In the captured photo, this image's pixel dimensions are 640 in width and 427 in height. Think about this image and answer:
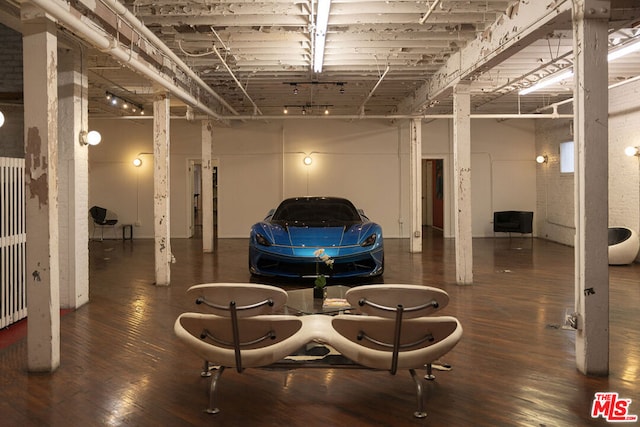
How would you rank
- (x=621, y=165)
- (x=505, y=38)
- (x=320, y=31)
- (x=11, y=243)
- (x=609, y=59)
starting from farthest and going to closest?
(x=621, y=165)
(x=609, y=59)
(x=320, y=31)
(x=505, y=38)
(x=11, y=243)

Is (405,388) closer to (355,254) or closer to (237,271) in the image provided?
(355,254)

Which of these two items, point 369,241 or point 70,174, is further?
point 369,241

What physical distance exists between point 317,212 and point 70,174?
3.22m

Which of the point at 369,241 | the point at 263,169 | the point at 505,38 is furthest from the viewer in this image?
the point at 263,169

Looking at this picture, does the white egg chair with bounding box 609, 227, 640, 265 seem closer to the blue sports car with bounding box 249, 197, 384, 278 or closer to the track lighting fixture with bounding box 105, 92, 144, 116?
the blue sports car with bounding box 249, 197, 384, 278

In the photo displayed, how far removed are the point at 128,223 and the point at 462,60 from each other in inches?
374

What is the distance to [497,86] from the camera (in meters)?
9.19

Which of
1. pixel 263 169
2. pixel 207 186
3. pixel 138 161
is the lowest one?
pixel 207 186

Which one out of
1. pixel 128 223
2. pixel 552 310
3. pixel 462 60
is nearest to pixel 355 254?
pixel 552 310

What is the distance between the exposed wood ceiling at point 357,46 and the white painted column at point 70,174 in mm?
634

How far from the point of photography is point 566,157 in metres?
11.1

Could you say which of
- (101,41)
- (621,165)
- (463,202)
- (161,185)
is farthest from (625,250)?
(101,41)

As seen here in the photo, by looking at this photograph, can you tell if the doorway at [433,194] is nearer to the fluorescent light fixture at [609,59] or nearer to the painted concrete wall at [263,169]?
the painted concrete wall at [263,169]

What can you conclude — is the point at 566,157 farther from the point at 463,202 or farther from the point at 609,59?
the point at 463,202
